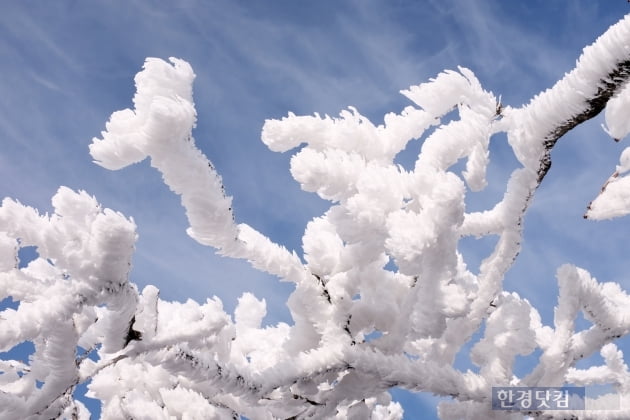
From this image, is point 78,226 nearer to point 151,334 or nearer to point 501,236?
point 151,334

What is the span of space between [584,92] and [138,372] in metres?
3.79

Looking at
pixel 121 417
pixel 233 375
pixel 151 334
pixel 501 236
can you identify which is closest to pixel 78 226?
pixel 151 334

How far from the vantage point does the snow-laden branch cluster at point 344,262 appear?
2240mm

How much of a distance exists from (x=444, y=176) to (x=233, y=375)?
138 centimetres

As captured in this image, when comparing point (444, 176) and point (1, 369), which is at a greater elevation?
point (444, 176)

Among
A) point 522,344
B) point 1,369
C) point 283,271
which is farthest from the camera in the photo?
point 1,369

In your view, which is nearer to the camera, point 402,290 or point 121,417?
point 402,290

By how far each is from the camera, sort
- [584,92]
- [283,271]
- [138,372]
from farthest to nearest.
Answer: [138,372], [283,271], [584,92]

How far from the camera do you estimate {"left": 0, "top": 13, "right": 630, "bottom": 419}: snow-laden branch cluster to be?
7.35 ft

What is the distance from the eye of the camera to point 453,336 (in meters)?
3.66

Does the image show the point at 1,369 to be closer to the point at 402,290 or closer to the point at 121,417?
the point at 121,417

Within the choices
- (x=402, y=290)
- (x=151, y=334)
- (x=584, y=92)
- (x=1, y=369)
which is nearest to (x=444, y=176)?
(x=584, y=92)

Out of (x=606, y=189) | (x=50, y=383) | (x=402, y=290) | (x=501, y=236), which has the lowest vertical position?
(x=50, y=383)

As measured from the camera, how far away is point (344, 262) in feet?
10.8
